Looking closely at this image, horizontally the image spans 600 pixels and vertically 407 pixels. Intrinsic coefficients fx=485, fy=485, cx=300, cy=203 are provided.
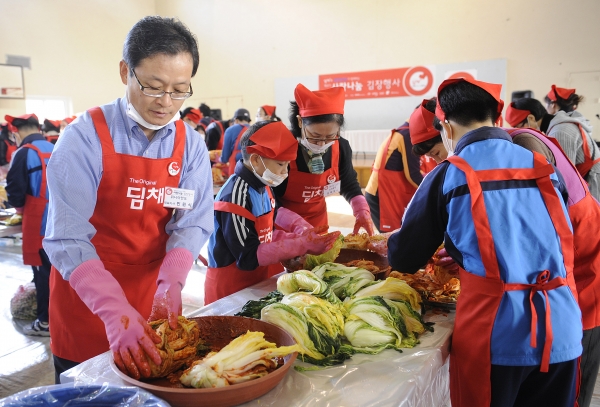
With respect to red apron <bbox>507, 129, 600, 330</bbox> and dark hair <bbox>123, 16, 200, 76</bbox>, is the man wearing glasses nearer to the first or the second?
dark hair <bbox>123, 16, 200, 76</bbox>

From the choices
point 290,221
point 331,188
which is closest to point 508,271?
point 290,221

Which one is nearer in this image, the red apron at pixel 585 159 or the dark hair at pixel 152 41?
the dark hair at pixel 152 41

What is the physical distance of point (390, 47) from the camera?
12.6 metres

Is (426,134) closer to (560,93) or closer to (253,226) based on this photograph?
(253,226)

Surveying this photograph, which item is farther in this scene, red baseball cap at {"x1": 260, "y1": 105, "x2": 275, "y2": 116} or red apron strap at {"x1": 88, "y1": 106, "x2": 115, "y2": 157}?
red baseball cap at {"x1": 260, "y1": 105, "x2": 275, "y2": 116}

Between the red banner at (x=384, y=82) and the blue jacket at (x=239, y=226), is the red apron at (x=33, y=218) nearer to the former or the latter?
the blue jacket at (x=239, y=226)

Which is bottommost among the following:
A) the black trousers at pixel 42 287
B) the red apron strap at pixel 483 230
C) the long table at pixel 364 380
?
the black trousers at pixel 42 287

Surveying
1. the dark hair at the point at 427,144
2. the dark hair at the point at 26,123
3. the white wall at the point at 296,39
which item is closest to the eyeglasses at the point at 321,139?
the dark hair at the point at 427,144

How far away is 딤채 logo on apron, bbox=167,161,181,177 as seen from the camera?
74.0 inches

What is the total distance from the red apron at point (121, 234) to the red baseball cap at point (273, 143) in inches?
19.1

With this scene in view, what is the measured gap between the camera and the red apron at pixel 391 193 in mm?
4371

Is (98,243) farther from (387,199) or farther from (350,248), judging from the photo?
(387,199)

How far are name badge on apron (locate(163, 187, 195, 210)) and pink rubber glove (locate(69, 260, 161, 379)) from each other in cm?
39

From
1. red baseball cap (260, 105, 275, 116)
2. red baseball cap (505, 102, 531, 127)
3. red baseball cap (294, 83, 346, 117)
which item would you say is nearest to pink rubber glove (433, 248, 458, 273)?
red baseball cap (294, 83, 346, 117)
